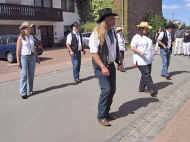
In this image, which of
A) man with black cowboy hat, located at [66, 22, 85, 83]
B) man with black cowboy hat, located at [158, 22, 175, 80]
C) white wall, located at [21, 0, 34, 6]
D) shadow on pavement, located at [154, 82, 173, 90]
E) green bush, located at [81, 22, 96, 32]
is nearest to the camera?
shadow on pavement, located at [154, 82, 173, 90]

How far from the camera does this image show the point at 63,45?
37219 mm

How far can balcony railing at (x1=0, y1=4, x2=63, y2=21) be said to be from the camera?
3130cm

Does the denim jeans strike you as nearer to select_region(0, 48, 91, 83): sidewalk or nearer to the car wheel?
select_region(0, 48, 91, 83): sidewalk

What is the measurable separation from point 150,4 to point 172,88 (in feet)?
121

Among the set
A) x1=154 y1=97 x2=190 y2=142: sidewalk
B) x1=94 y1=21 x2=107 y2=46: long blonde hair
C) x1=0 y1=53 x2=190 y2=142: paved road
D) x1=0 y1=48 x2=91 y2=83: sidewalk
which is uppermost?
x1=94 y1=21 x2=107 y2=46: long blonde hair

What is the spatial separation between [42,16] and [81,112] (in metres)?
27.5

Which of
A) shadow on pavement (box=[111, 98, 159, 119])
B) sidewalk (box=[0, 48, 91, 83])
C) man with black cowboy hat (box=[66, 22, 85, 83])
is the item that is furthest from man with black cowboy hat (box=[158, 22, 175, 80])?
sidewalk (box=[0, 48, 91, 83])

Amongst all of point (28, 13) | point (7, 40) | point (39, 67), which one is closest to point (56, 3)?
point (28, 13)

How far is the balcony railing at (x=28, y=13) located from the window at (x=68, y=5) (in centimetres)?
236

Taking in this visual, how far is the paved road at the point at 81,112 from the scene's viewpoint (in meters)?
6.88

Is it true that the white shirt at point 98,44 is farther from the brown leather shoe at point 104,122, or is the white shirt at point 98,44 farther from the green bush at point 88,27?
the green bush at point 88,27

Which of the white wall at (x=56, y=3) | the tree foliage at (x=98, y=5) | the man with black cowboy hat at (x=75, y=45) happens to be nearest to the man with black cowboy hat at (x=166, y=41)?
the man with black cowboy hat at (x=75, y=45)

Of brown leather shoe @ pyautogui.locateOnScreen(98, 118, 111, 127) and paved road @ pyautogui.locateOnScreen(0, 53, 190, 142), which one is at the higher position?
brown leather shoe @ pyautogui.locateOnScreen(98, 118, 111, 127)

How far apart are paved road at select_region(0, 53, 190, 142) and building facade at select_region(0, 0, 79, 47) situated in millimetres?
19611
